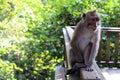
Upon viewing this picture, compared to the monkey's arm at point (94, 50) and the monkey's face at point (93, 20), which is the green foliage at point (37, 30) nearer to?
the monkey's arm at point (94, 50)

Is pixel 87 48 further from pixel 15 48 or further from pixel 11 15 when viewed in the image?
pixel 11 15

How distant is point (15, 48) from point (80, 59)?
14.5ft

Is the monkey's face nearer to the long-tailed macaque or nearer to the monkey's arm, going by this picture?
the long-tailed macaque

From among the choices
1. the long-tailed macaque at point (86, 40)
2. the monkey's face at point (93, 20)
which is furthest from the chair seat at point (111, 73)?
the monkey's face at point (93, 20)

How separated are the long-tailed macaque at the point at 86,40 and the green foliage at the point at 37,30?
2743 mm

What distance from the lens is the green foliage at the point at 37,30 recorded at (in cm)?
572

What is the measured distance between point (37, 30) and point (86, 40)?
3.29 m

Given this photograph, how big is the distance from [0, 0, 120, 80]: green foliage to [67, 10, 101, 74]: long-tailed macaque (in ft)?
9.00

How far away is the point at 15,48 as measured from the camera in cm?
688

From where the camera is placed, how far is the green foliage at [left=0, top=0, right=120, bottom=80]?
5.72m

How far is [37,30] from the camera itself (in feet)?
19.8

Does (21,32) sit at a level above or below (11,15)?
below

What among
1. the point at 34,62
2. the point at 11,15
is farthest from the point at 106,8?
the point at 11,15

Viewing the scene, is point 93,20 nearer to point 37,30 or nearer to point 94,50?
point 94,50
